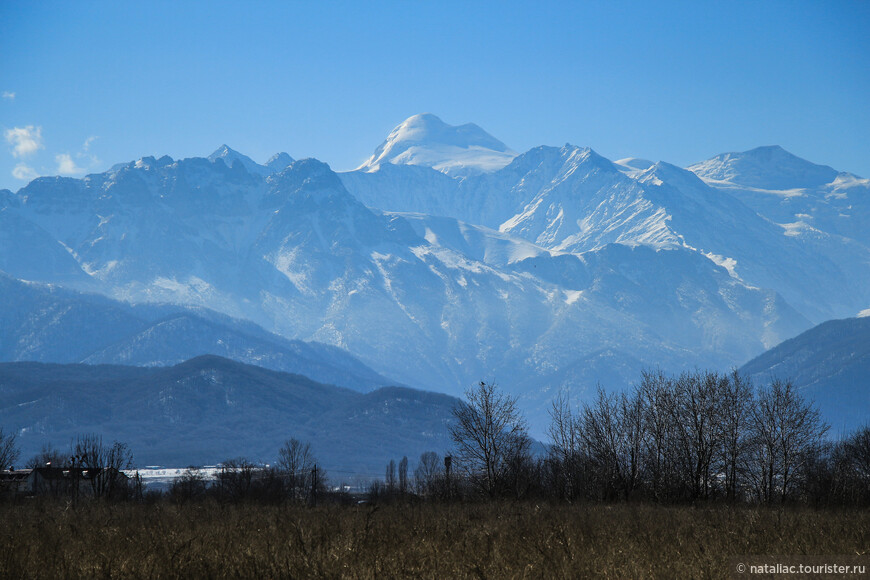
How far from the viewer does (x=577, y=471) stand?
54.7 meters

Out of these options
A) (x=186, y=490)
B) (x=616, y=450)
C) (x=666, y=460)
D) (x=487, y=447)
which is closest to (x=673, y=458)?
(x=666, y=460)

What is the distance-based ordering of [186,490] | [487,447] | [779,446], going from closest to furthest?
[487,447] < [779,446] < [186,490]

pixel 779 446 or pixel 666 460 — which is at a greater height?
pixel 779 446

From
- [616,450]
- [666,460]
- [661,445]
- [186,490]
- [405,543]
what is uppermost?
[661,445]

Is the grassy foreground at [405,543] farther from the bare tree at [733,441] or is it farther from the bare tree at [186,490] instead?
the bare tree at [733,441]

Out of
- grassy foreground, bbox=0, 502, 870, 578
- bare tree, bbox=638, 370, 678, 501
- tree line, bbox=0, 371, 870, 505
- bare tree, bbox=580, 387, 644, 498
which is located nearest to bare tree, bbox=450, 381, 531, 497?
tree line, bbox=0, 371, 870, 505

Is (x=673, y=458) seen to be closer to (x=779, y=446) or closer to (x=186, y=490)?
(x=779, y=446)

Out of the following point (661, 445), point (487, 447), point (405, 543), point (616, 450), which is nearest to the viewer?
point (405, 543)

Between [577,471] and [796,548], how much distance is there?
3362cm

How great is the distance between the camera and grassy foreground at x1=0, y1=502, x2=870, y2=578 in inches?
740

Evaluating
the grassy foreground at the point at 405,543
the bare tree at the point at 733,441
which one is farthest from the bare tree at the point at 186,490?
the bare tree at the point at 733,441

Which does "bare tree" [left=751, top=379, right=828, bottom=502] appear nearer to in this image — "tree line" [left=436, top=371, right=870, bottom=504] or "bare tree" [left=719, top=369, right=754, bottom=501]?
"tree line" [left=436, top=371, right=870, bottom=504]

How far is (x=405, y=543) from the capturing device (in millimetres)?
22203

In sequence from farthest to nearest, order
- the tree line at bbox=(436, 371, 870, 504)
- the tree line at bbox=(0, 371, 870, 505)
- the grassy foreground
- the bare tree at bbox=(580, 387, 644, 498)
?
1. the bare tree at bbox=(580, 387, 644, 498)
2. the tree line at bbox=(436, 371, 870, 504)
3. the tree line at bbox=(0, 371, 870, 505)
4. the grassy foreground
